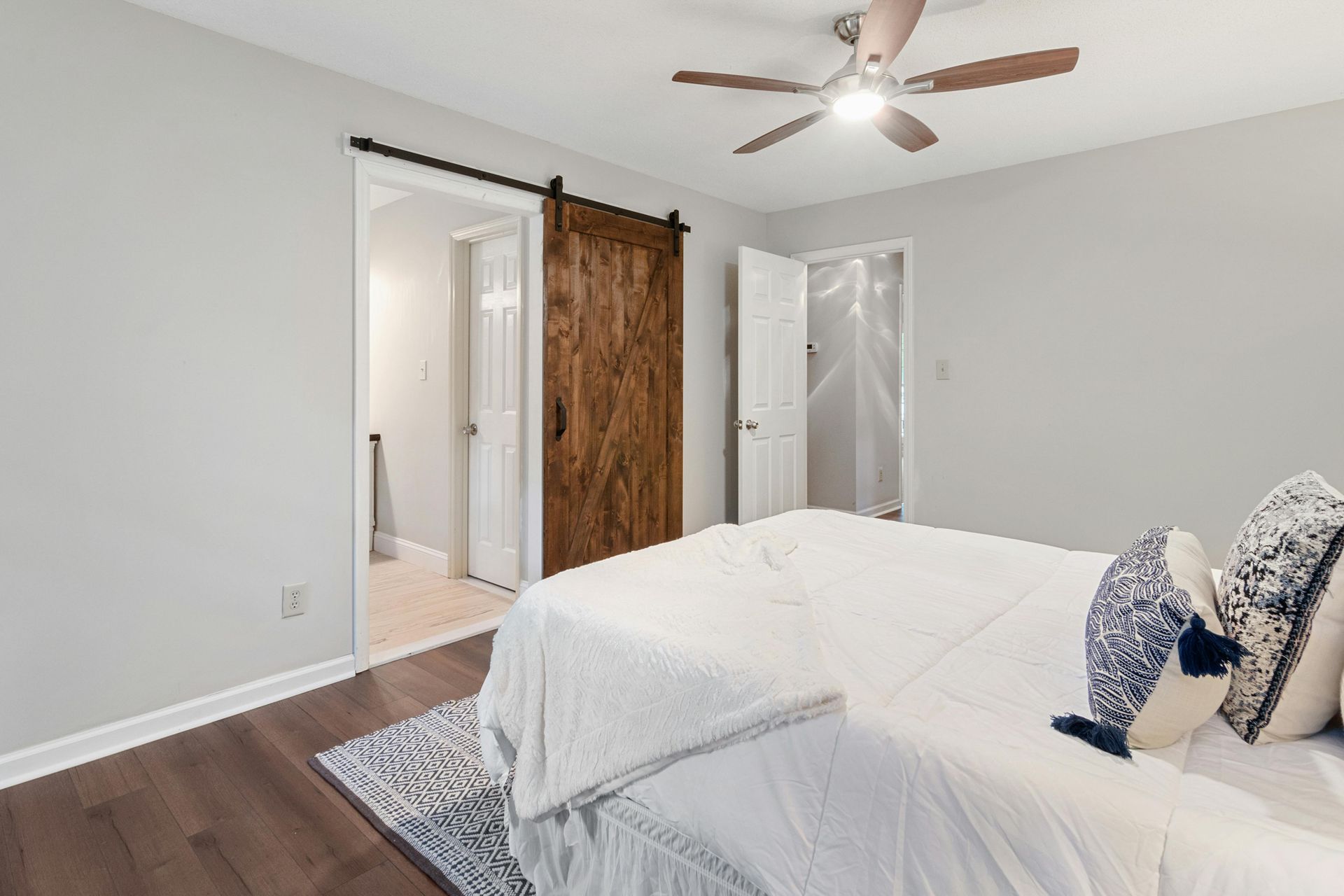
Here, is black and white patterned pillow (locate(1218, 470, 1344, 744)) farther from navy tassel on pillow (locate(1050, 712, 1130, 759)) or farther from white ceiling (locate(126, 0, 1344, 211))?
white ceiling (locate(126, 0, 1344, 211))

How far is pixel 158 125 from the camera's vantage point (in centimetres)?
217

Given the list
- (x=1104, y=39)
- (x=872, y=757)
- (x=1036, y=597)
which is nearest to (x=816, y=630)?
(x=872, y=757)

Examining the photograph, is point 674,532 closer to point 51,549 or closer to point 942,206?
point 942,206

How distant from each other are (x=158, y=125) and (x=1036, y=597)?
3035 millimetres

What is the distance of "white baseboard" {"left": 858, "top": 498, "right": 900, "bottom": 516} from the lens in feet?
18.7

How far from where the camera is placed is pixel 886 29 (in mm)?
1825

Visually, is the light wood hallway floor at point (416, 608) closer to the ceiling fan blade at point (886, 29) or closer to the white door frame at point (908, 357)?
the white door frame at point (908, 357)

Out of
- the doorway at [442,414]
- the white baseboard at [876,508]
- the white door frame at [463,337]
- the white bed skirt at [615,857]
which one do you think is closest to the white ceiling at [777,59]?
the white door frame at [463,337]

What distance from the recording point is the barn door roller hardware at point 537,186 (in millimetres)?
2660

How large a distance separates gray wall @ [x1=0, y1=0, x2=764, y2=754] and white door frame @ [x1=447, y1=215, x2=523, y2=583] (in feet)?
3.76

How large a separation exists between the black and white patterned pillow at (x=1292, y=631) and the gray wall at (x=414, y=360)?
3.56 meters

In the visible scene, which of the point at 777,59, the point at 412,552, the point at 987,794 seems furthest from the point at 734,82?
the point at 412,552

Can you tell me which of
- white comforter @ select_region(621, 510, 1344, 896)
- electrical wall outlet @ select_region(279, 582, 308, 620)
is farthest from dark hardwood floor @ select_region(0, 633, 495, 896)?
white comforter @ select_region(621, 510, 1344, 896)

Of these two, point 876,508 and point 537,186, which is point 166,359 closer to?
point 537,186
